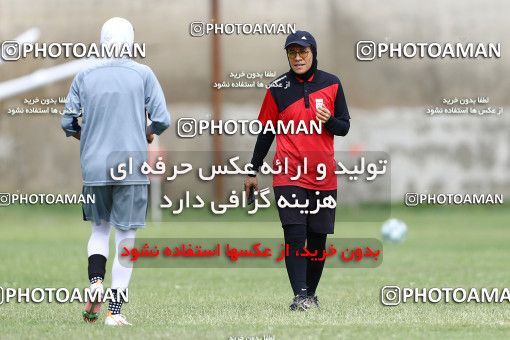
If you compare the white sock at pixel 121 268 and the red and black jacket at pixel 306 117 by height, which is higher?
the red and black jacket at pixel 306 117

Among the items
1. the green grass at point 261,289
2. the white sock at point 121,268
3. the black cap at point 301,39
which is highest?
the black cap at point 301,39

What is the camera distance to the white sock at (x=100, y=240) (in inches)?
378

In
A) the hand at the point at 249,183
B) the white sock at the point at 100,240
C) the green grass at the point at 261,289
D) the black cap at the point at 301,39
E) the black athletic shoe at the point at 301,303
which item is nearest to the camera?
the green grass at the point at 261,289

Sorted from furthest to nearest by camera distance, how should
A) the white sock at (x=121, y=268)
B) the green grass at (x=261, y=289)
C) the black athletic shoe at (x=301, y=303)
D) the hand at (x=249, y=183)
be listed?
1. the hand at (x=249, y=183)
2. the black athletic shoe at (x=301, y=303)
3. the white sock at (x=121, y=268)
4. the green grass at (x=261, y=289)

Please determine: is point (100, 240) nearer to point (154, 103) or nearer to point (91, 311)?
point (91, 311)

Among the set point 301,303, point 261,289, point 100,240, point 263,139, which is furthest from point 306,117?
point 261,289

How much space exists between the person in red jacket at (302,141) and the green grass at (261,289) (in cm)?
52

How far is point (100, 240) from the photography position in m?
9.62

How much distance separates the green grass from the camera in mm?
9273

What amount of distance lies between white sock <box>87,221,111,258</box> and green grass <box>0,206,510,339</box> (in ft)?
1.74

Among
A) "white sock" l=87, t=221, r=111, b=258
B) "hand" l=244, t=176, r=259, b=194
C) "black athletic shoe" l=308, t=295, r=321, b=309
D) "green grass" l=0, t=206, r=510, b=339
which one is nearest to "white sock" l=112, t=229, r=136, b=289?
"white sock" l=87, t=221, r=111, b=258

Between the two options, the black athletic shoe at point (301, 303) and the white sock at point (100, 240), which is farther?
the black athletic shoe at point (301, 303)

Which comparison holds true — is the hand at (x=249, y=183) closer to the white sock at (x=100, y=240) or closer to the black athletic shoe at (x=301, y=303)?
the black athletic shoe at (x=301, y=303)

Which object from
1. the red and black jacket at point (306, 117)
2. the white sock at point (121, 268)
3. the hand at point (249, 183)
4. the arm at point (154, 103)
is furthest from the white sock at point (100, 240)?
the red and black jacket at point (306, 117)
